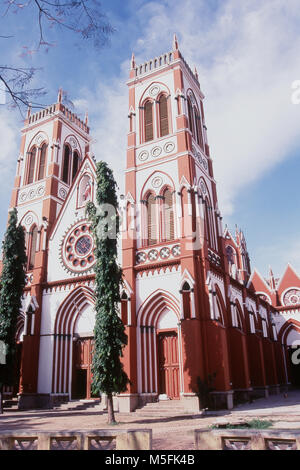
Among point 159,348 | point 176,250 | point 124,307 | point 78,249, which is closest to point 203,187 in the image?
point 176,250

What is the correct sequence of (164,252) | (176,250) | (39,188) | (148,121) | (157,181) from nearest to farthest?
(176,250)
(164,252)
(157,181)
(148,121)
(39,188)

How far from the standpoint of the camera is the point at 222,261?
23.5m

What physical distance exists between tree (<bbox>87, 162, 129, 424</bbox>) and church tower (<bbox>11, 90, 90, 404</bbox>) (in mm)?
10040

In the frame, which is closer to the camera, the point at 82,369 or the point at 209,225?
the point at 82,369

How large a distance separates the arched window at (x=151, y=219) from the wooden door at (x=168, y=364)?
17.8ft

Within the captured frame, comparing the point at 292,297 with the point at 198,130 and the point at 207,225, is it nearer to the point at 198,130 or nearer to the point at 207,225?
the point at 207,225

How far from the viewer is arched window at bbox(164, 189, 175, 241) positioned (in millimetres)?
22073

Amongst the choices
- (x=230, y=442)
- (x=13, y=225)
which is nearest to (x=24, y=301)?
(x=13, y=225)

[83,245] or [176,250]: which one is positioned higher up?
[83,245]

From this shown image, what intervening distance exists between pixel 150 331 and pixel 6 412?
9.07 metres

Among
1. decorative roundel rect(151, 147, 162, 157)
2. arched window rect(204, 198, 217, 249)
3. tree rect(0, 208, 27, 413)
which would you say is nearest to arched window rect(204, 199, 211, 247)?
arched window rect(204, 198, 217, 249)

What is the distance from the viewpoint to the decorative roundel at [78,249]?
24281 mm

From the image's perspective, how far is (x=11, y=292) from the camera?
71.2 ft

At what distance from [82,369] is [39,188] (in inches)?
Result: 559
